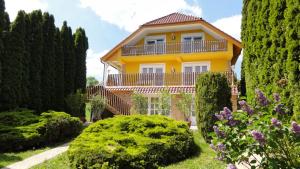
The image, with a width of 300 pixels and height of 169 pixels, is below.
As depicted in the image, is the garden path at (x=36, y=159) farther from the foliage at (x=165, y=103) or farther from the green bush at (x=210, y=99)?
the foliage at (x=165, y=103)

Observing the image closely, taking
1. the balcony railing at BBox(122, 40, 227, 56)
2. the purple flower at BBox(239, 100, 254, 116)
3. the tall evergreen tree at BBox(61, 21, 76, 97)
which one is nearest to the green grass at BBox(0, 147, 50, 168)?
the purple flower at BBox(239, 100, 254, 116)

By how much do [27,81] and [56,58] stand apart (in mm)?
3877

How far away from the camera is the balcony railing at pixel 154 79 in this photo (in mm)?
25656

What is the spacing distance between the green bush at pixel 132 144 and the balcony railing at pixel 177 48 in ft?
50.0

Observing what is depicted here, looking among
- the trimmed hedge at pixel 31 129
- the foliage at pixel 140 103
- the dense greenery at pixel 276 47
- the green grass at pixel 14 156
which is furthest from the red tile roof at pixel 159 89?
the dense greenery at pixel 276 47

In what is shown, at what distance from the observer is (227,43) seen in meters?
26.9

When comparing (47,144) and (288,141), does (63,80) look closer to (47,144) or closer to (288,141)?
(47,144)

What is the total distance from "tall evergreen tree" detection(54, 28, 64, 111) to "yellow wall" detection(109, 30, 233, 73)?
7809 mm

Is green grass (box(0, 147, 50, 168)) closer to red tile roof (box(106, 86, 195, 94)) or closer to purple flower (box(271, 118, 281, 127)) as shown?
purple flower (box(271, 118, 281, 127))

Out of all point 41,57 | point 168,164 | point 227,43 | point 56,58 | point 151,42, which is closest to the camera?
point 168,164

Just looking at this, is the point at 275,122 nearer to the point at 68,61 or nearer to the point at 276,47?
the point at 276,47

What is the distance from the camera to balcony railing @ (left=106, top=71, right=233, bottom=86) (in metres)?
25.7

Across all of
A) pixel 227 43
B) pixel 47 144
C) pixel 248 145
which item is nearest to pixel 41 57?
pixel 47 144

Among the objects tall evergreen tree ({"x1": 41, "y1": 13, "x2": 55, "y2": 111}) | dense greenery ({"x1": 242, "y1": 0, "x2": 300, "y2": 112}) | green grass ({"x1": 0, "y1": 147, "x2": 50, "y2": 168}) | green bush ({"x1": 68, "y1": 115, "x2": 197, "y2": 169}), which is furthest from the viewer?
tall evergreen tree ({"x1": 41, "y1": 13, "x2": 55, "y2": 111})
